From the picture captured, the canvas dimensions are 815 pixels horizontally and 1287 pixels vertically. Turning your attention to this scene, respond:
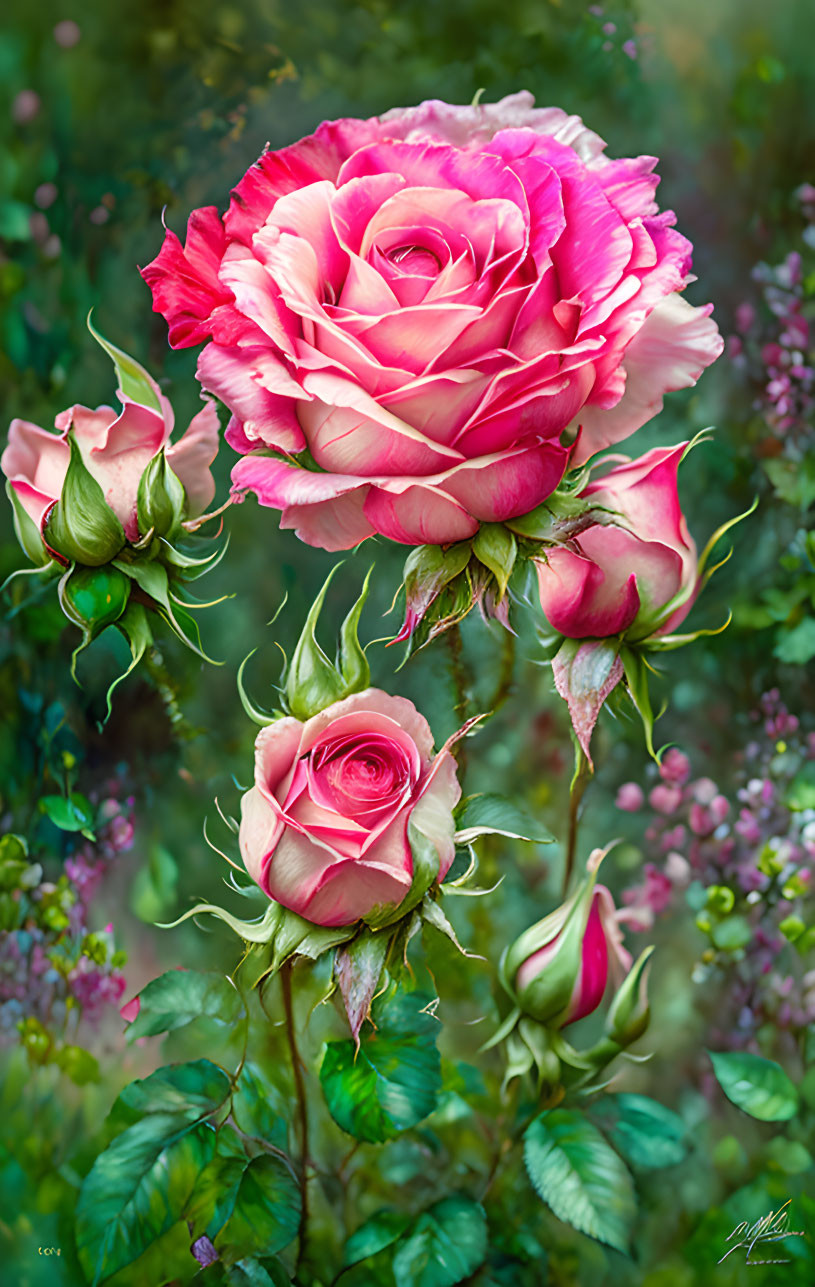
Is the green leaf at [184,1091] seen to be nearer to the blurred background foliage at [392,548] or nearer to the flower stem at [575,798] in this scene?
the blurred background foliage at [392,548]

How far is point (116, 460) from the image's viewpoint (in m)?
0.55

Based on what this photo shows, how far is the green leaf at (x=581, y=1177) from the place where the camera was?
1.73 feet

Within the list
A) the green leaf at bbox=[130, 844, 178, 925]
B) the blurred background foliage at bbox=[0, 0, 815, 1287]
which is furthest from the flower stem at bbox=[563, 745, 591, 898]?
the green leaf at bbox=[130, 844, 178, 925]

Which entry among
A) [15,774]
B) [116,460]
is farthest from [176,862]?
[116,460]

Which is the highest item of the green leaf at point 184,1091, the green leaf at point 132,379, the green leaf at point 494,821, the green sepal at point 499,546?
the green sepal at point 499,546

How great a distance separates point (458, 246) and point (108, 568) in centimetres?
25

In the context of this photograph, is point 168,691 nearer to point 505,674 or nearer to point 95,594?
point 95,594

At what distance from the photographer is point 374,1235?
0.54m

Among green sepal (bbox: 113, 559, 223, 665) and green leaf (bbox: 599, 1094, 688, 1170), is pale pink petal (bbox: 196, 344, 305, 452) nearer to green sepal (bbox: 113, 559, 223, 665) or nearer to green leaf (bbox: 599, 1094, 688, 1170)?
green sepal (bbox: 113, 559, 223, 665)

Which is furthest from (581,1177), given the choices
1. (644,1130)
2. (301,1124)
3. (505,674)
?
(505,674)

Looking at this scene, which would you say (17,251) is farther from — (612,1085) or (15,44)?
(612,1085)

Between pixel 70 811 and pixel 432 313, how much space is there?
337 millimetres

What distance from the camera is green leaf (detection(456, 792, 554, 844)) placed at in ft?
1.71
